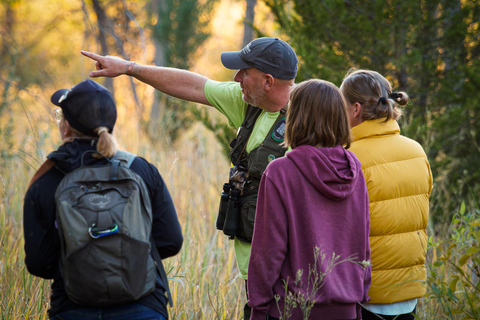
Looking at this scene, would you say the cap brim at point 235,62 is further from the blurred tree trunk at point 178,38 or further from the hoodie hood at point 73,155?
the blurred tree trunk at point 178,38

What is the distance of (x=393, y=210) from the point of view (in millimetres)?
2273

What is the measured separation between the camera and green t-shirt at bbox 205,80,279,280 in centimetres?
239

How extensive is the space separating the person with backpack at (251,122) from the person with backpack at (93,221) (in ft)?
1.59

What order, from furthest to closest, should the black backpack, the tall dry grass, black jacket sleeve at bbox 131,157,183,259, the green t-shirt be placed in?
the tall dry grass < the green t-shirt < black jacket sleeve at bbox 131,157,183,259 < the black backpack

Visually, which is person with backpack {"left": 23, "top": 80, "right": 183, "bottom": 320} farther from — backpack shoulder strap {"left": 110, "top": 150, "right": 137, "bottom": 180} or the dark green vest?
the dark green vest

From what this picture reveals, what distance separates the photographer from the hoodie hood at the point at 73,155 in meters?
1.85

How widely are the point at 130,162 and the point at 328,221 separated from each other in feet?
2.67

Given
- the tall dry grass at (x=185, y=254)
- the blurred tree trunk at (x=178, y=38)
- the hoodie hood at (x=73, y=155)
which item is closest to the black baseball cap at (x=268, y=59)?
the hoodie hood at (x=73, y=155)

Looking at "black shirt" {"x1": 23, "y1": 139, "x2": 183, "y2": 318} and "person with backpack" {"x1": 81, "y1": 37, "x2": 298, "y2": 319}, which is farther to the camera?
"person with backpack" {"x1": 81, "y1": 37, "x2": 298, "y2": 319}

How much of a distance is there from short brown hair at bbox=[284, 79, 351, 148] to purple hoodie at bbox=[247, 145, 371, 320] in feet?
0.15

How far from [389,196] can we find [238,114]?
0.90 meters

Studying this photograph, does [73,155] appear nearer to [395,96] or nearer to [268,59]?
[268,59]

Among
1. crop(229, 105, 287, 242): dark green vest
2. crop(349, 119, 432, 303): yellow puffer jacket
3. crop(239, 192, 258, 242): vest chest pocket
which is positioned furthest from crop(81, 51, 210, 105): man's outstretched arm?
crop(349, 119, 432, 303): yellow puffer jacket

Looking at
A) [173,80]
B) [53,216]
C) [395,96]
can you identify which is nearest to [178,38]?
[173,80]
